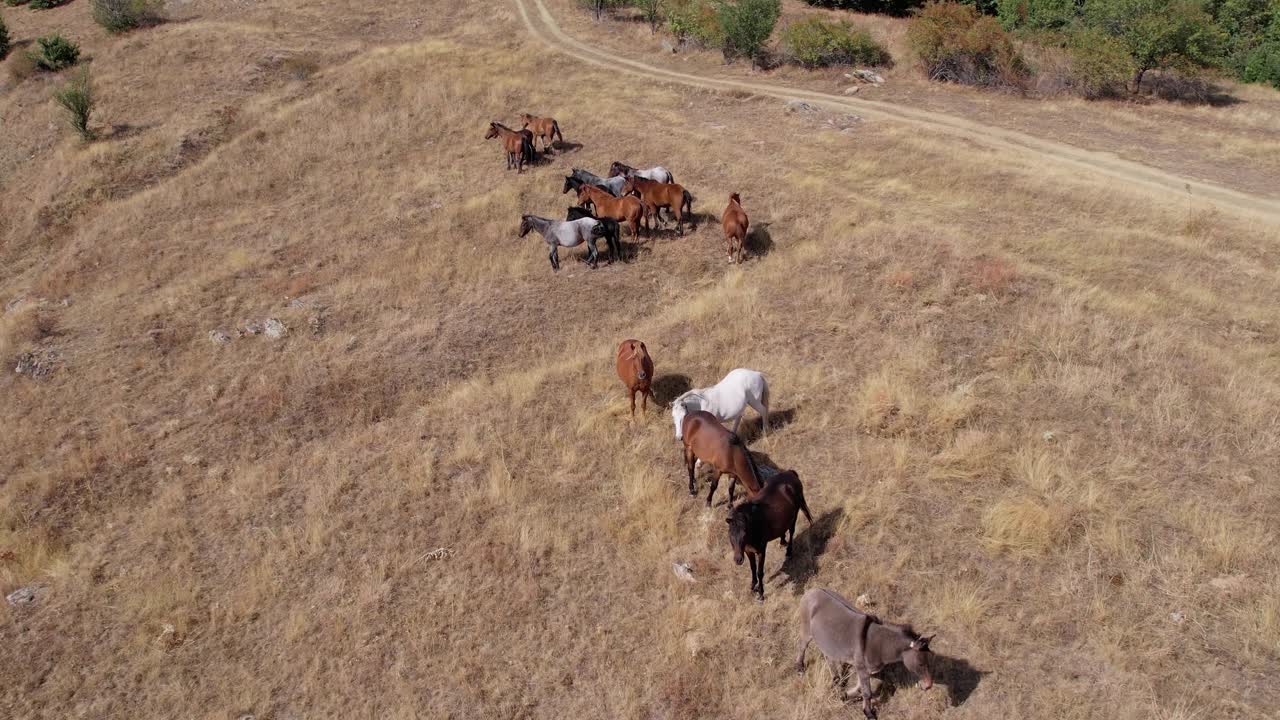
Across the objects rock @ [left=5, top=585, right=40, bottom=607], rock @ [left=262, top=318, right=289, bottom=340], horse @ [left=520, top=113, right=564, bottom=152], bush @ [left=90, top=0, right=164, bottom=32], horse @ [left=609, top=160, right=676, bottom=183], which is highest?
bush @ [left=90, top=0, right=164, bottom=32]

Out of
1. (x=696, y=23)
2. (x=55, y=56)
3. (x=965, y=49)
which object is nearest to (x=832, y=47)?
(x=965, y=49)

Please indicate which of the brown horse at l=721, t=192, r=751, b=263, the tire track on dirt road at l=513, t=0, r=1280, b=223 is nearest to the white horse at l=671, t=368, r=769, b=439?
the brown horse at l=721, t=192, r=751, b=263

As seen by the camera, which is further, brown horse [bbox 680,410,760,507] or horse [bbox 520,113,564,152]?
horse [bbox 520,113,564,152]

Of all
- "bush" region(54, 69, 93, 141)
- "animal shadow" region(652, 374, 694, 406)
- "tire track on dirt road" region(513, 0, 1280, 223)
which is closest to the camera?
"animal shadow" region(652, 374, 694, 406)

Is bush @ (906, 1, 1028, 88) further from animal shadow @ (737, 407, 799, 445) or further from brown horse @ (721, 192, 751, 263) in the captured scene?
animal shadow @ (737, 407, 799, 445)

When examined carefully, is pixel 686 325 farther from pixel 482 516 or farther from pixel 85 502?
pixel 85 502

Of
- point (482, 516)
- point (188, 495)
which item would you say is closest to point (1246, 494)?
point (482, 516)

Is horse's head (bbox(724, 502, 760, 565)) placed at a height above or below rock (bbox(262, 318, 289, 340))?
above
